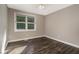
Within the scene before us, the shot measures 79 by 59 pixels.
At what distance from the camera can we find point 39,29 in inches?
65.6

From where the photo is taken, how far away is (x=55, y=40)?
205 cm

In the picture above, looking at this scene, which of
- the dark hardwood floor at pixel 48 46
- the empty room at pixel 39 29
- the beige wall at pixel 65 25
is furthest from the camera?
the beige wall at pixel 65 25

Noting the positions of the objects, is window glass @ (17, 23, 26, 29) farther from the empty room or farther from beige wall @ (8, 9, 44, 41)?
beige wall @ (8, 9, 44, 41)

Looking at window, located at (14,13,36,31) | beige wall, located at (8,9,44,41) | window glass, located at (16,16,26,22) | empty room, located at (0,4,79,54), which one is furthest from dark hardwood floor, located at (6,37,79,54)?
window glass, located at (16,16,26,22)

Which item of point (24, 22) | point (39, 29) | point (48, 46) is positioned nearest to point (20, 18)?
point (24, 22)

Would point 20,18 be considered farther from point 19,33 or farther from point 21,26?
point 19,33

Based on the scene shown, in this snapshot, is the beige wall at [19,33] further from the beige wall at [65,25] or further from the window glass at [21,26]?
the beige wall at [65,25]

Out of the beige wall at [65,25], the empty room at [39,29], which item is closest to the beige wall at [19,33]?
the empty room at [39,29]

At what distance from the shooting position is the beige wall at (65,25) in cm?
205
